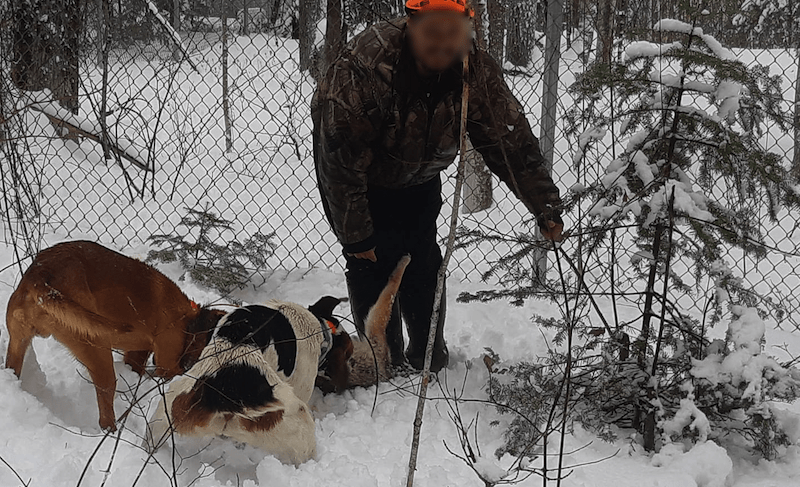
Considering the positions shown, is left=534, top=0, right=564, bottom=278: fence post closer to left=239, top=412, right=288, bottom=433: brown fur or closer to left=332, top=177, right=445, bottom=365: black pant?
left=332, top=177, right=445, bottom=365: black pant

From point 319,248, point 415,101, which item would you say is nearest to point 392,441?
point 415,101

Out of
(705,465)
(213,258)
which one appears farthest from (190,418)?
(213,258)

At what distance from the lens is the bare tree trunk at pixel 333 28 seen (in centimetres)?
464

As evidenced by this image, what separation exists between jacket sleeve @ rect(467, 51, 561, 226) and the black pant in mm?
447

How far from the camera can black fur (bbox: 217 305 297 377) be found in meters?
2.80

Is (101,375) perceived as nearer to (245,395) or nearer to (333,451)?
(245,395)

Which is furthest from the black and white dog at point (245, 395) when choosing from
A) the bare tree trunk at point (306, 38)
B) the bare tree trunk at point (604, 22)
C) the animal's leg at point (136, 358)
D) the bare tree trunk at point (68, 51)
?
the bare tree trunk at point (306, 38)

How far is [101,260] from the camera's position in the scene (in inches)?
119

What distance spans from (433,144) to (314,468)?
4.59 ft

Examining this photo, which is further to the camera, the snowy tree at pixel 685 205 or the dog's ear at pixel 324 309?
the dog's ear at pixel 324 309

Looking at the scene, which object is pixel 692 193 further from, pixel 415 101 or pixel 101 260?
pixel 101 260

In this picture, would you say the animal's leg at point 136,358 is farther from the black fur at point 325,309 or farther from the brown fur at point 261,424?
the brown fur at point 261,424

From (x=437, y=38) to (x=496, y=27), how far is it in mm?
2999

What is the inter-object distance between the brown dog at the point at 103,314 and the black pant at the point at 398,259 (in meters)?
0.71
